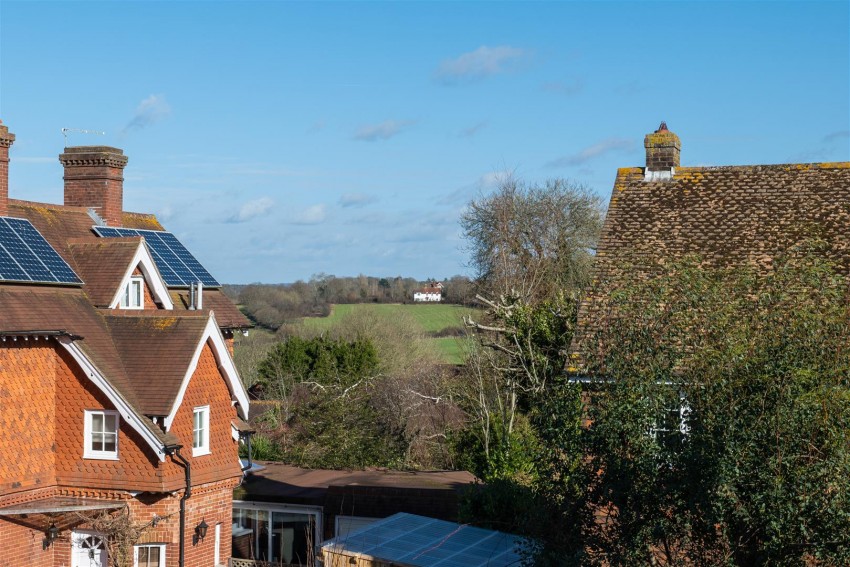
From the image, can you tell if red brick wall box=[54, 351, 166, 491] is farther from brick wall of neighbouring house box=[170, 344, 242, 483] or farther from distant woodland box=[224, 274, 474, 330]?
distant woodland box=[224, 274, 474, 330]

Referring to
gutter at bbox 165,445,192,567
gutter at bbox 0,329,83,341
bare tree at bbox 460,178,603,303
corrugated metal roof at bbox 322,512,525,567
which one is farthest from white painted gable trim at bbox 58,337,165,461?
bare tree at bbox 460,178,603,303

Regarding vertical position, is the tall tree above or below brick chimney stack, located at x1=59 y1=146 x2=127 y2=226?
below

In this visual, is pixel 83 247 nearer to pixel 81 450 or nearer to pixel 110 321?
pixel 110 321

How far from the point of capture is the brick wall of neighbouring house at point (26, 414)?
64.5 feet

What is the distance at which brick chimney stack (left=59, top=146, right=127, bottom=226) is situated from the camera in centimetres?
2667

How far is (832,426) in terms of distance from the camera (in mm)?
10703

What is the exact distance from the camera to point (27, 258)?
839 inches

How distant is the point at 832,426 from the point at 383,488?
56.7 feet

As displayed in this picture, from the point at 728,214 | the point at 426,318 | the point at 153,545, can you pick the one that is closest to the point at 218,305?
the point at 153,545

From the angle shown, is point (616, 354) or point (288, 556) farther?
point (288, 556)

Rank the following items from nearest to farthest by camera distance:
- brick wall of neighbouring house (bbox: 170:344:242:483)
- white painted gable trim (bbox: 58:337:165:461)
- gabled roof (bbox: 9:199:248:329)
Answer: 1. white painted gable trim (bbox: 58:337:165:461)
2. brick wall of neighbouring house (bbox: 170:344:242:483)
3. gabled roof (bbox: 9:199:248:329)

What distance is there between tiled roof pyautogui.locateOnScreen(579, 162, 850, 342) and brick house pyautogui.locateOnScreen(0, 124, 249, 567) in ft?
29.1

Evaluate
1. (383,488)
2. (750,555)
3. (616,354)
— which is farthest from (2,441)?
(750,555)

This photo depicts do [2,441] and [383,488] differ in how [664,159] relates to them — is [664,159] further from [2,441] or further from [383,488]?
[2,441]
